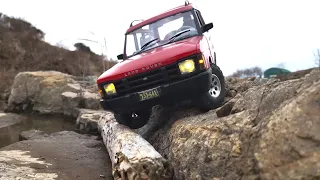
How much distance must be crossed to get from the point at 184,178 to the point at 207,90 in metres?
1.62

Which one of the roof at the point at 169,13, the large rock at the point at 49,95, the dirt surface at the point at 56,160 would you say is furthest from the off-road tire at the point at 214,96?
the large rock at the point at 49,95

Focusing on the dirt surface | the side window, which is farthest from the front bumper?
the side window

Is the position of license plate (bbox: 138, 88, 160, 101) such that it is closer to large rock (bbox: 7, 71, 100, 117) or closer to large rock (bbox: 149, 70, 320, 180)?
large rock (bbox: 149, 70, 320, 180)

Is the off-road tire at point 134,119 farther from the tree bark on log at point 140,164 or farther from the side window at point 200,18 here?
the side window at point 200,18

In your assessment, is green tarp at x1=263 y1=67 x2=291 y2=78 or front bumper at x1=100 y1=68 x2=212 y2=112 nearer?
front bumper at x1=100 y1=68 x2=212 y2=112

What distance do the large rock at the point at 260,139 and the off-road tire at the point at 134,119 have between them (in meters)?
1.74

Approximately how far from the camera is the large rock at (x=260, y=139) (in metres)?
2.61

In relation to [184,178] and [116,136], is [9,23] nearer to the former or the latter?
[116,136]

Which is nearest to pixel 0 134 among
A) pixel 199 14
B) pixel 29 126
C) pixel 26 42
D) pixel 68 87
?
pixel 29 126

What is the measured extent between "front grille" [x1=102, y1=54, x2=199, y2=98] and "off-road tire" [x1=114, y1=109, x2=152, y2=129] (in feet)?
2.70

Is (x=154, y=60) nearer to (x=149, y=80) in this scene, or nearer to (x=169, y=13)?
(x=149, y=80)

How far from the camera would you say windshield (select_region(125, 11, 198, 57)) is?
19.2ft

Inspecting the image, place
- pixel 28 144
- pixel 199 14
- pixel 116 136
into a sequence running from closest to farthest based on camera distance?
pixel 116 136
pixel 199 14
pixel 28 144

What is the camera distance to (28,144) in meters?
7.36
